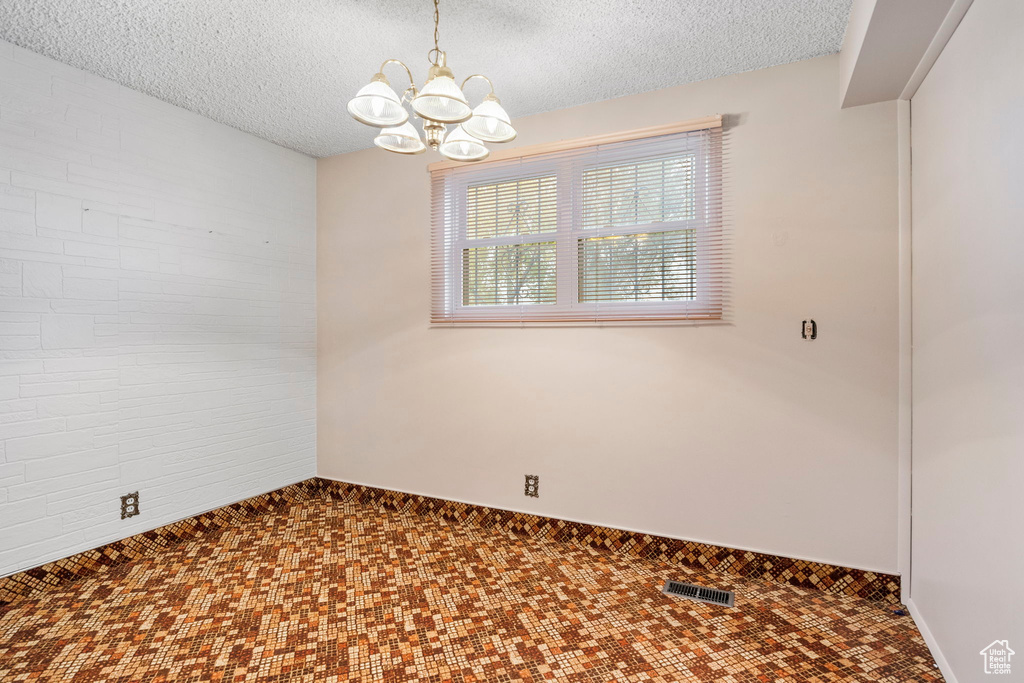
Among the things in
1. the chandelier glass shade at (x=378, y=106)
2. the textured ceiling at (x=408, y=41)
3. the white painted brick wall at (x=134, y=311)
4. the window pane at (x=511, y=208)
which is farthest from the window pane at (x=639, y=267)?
Result: the white painted brick wall at (x=134, y=311)

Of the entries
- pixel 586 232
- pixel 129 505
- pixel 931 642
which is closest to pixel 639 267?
pixel 586 232

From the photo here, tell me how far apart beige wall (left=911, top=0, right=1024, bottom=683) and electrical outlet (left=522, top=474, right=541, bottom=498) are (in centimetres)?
180

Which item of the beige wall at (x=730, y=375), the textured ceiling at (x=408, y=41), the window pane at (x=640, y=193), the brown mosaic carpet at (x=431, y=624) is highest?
the textured ceiling at (x=408, y=41)

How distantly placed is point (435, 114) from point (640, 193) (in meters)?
1.44

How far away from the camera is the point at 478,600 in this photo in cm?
229

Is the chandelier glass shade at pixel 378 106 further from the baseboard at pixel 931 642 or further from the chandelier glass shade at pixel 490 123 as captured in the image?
the baseboard at pixel 931 642

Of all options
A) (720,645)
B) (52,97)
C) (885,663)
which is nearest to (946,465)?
(885,663)

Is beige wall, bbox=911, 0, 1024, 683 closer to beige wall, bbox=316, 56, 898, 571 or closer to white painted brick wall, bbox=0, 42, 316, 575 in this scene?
beige wall, bbox=316, 56, 898, 571

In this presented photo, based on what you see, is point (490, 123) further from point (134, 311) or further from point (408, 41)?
point (134, 311)

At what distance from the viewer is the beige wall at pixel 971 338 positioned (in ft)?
4.31

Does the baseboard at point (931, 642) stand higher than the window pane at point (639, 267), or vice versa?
the window pane at point (639, 267)

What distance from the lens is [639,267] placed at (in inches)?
109

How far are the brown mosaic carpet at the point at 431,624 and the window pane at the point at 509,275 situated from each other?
4.90 feet

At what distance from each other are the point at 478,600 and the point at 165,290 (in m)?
2.46
